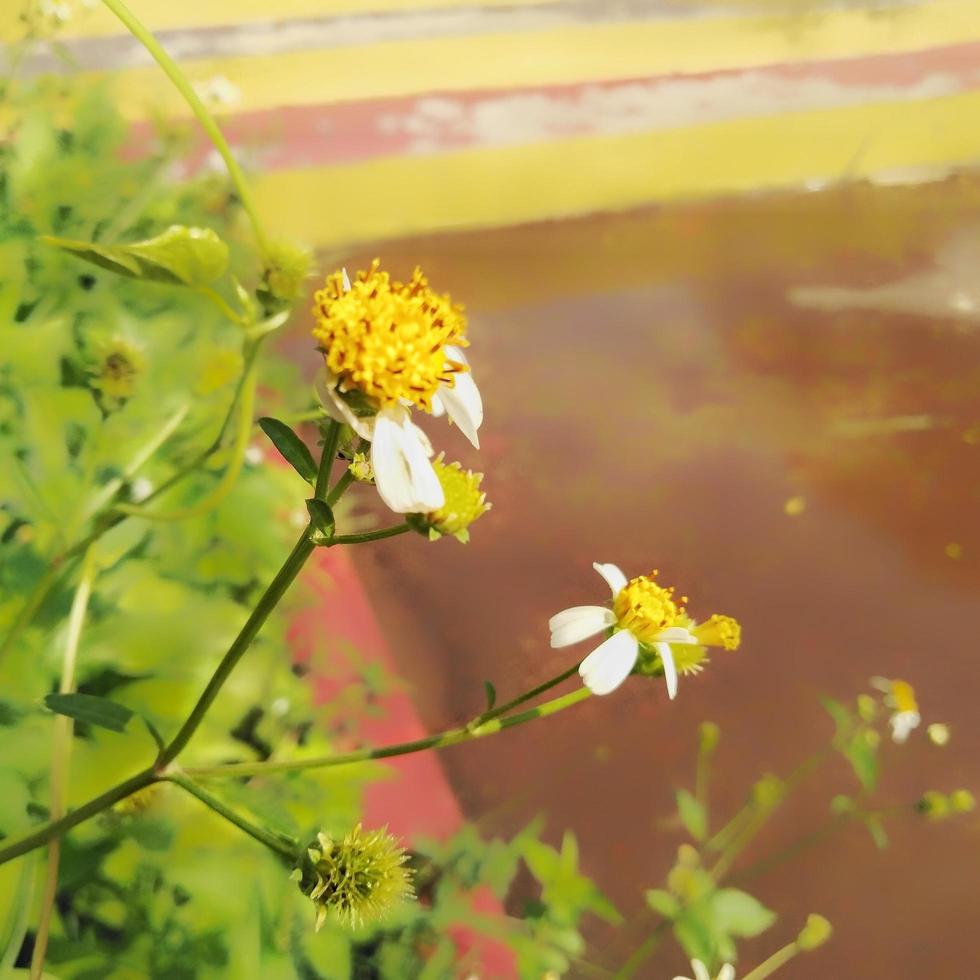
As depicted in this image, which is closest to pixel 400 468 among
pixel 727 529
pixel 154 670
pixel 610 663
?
pixel 610 663

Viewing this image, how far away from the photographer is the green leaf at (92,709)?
0.97 feet

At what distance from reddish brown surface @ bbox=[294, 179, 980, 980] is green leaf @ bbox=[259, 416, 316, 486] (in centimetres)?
62

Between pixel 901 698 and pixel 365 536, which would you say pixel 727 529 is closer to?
pixel 901 698

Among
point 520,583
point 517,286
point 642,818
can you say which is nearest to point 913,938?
point 642,818

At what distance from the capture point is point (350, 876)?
0.33 m

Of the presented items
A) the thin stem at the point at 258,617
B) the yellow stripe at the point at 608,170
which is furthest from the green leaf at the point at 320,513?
the yellow stripe at the point at 608,170

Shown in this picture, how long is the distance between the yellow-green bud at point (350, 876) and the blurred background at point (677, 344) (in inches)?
18.9

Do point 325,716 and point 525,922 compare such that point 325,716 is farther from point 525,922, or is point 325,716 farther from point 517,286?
point 517,286

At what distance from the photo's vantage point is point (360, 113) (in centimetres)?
125

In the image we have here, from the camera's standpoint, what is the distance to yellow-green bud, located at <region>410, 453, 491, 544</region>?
0.33 m

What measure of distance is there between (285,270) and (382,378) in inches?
6.2

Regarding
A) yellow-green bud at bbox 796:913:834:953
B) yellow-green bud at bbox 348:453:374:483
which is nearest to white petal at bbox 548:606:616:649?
yellow-green bud at bbox 348:453:374:483

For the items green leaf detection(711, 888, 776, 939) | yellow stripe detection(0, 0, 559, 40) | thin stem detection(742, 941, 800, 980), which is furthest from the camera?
yellow stripe detection(0, 0, 559, 40)

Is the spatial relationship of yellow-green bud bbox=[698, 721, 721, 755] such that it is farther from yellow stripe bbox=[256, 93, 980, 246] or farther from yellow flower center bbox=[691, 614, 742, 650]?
yellow stripe bbox=[256, 93, 980, 246]
